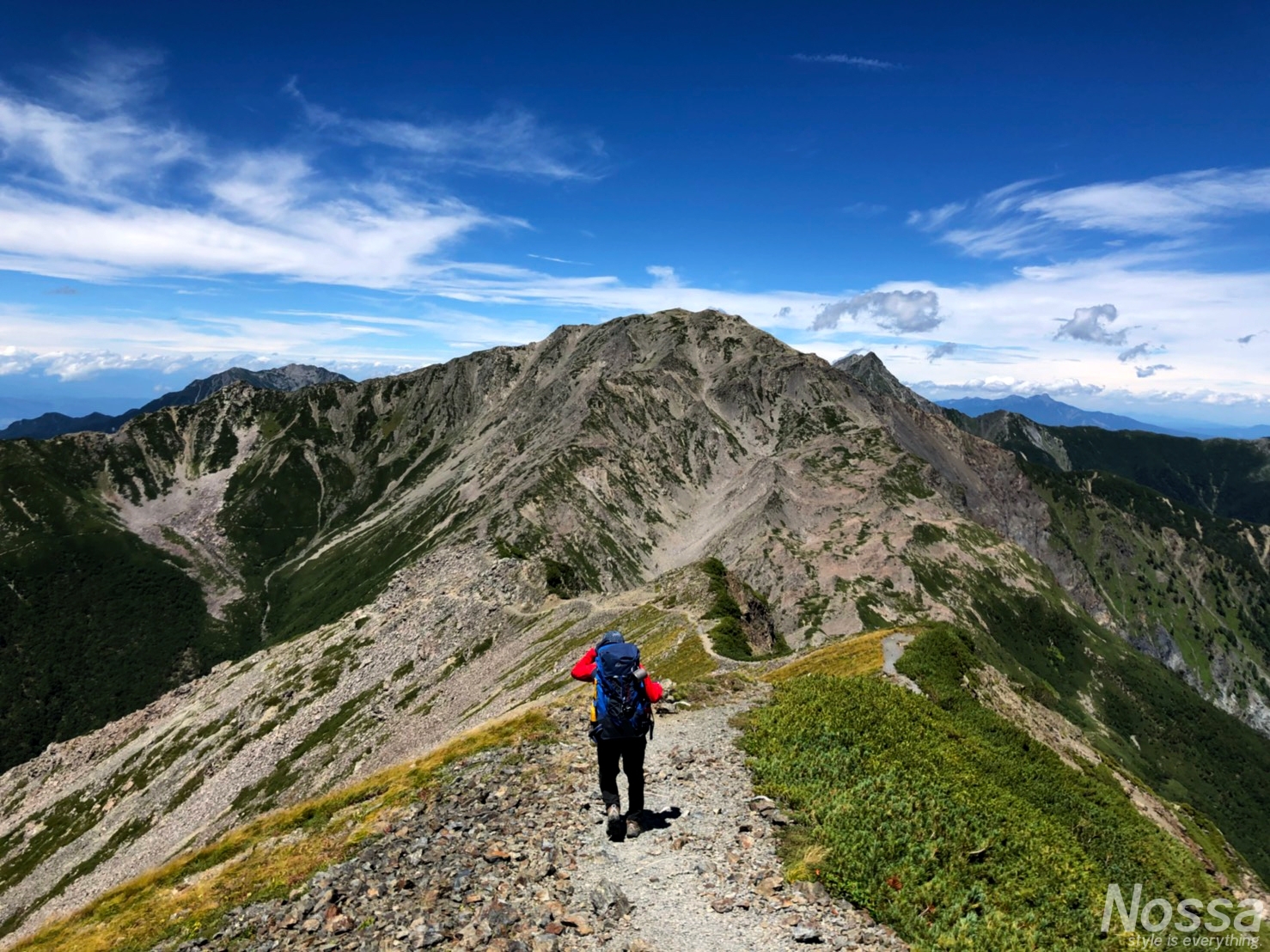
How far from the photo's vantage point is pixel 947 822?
53.3 feet

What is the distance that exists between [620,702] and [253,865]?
698 inches

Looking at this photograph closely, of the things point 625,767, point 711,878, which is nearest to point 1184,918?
point 711,878

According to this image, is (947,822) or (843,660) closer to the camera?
(947,822)

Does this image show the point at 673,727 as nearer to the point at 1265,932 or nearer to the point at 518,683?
the point at 1265,932

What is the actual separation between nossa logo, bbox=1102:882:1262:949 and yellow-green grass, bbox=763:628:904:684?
17237 mm

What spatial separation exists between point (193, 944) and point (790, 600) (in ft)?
604

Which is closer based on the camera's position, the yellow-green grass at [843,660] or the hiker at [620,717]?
the hiker at [620,717]

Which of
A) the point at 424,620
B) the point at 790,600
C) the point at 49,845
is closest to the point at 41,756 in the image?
the point at 49,845

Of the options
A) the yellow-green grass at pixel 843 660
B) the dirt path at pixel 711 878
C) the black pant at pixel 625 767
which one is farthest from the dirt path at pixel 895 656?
the black pant at pixel 625 767

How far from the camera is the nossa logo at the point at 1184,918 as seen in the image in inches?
606

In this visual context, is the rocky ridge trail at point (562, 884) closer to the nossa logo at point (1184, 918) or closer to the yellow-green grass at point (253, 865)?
the yellow-green grass at point (253, 865)

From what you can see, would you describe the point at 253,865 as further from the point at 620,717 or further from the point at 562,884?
the point at 620,717

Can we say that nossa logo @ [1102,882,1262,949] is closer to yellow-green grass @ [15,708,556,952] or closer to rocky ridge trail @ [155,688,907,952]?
rocky ridge trail @ [155,688,907,952]

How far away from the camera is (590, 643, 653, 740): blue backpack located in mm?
16297
